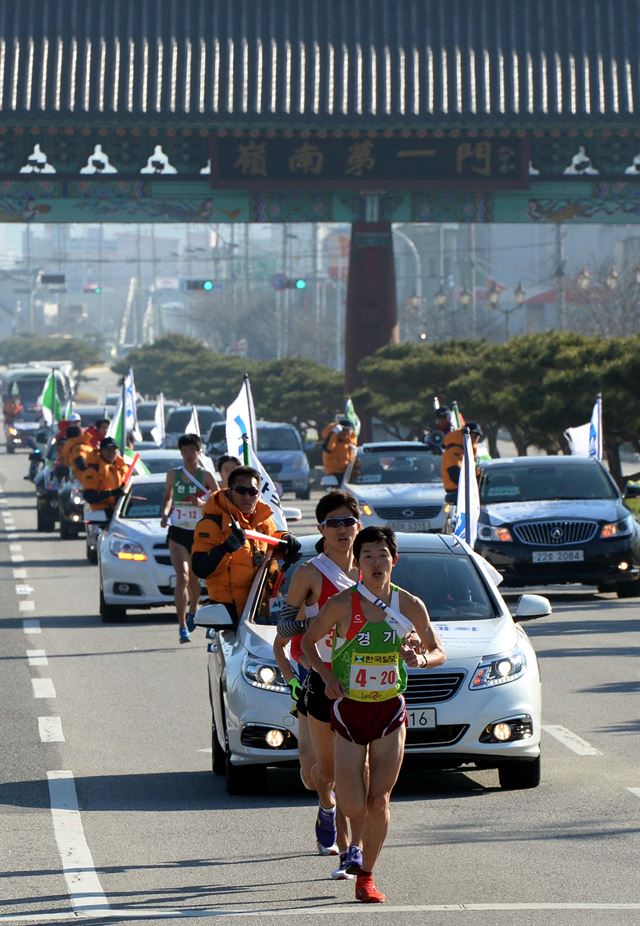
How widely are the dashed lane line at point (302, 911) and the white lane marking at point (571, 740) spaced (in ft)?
13.7

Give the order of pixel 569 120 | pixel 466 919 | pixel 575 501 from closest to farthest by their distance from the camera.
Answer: pixel 466 919 < pixel 575 501 < pixel 569 120

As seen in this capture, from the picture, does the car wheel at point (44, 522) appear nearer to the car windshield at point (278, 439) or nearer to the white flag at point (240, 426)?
the car windshield at point (278, 439)

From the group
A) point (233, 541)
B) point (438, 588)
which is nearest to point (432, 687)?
point (438, 588)

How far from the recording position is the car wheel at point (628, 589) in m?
23.3

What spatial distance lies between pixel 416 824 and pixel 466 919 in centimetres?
224

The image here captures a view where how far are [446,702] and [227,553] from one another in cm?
249

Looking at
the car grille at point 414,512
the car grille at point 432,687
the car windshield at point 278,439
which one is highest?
the car grille at point 432,687

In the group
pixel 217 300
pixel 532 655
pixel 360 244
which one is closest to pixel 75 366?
pixel 217 300

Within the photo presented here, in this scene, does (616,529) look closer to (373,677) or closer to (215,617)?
(215,617)

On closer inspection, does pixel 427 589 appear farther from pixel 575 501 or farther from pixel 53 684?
pixel 575 501

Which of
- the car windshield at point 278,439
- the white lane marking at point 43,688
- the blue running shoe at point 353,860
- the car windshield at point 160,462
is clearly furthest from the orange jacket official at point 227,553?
the car windshield at point 278,439

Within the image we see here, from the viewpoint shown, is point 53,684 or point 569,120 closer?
point 53,684

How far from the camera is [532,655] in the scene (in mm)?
11797

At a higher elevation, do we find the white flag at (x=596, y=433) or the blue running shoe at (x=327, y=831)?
the blue running shoe at (x=327, y=831)
